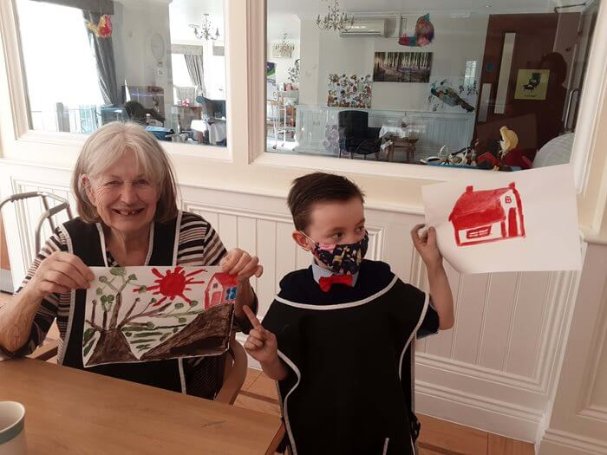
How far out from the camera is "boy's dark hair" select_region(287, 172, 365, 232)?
0.96 m

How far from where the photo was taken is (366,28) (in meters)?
1.88

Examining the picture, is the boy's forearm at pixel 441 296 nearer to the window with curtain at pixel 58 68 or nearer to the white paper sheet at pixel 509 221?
the white paper sheet at pixel 509 221

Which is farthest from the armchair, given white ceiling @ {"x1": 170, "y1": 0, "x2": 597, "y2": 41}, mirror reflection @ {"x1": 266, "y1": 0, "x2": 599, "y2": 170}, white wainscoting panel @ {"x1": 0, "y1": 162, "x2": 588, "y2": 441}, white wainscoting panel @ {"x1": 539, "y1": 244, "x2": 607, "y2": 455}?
white wainscoting panel @ {"x1": 539, "y1": 244, "x2": 607, "y2": 455}

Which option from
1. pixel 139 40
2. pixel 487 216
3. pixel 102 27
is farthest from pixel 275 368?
pixel 102 27

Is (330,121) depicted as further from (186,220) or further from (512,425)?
(512,425)

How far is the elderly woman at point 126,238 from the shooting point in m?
1.08

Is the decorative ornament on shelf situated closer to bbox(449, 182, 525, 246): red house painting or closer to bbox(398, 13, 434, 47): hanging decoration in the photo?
bbox(398, 13, 434, 47): hanging decoration

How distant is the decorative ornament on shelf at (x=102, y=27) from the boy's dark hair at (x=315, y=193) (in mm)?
1928

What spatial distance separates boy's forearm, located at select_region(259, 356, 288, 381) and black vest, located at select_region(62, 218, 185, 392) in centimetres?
31

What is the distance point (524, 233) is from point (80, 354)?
1.04 metres

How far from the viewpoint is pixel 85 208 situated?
117 cm

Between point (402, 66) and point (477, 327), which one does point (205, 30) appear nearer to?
point (402, 66)

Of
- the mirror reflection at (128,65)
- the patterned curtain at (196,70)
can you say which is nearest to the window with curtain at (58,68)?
the mirror reflection at (128,65)

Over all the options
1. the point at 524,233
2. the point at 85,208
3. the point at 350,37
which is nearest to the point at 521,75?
the point at 350,37
